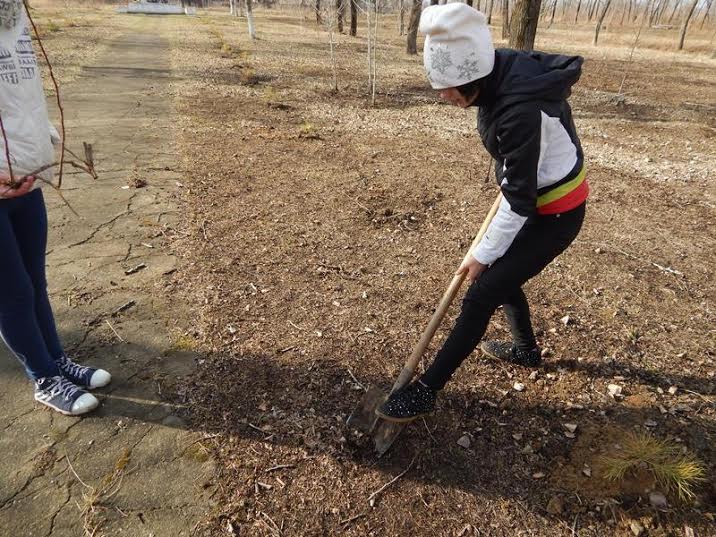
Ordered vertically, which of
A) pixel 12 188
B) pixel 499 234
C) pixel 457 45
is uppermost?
pixel 457 45

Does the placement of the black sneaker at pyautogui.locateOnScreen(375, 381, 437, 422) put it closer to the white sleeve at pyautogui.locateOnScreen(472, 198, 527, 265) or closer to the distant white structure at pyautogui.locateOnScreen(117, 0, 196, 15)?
the white sleeve at pyautogui.locateOnScreen(472, 198, 527, 265)

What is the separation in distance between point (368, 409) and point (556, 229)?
3.78 ft

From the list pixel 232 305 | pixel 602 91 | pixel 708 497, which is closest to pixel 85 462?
pixel 232 305

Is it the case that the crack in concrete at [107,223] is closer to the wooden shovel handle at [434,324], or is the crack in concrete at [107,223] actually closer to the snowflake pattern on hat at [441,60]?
the wooden shovel handle at [434,324]

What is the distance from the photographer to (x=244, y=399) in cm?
226

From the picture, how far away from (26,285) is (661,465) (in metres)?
2.66

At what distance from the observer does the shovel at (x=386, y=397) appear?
1.97 metres

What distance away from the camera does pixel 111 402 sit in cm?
221

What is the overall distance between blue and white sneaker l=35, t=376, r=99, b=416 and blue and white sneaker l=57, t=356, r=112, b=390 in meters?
0.10

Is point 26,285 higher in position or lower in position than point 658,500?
higher

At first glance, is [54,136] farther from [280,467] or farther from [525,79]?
[525,79]

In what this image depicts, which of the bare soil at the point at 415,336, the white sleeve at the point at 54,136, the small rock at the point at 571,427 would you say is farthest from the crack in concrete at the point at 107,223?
the small rock at the point at 571,427

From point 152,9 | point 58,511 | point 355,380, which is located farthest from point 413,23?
point 152,9

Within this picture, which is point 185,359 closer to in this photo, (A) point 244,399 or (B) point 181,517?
(A) point 244,399
